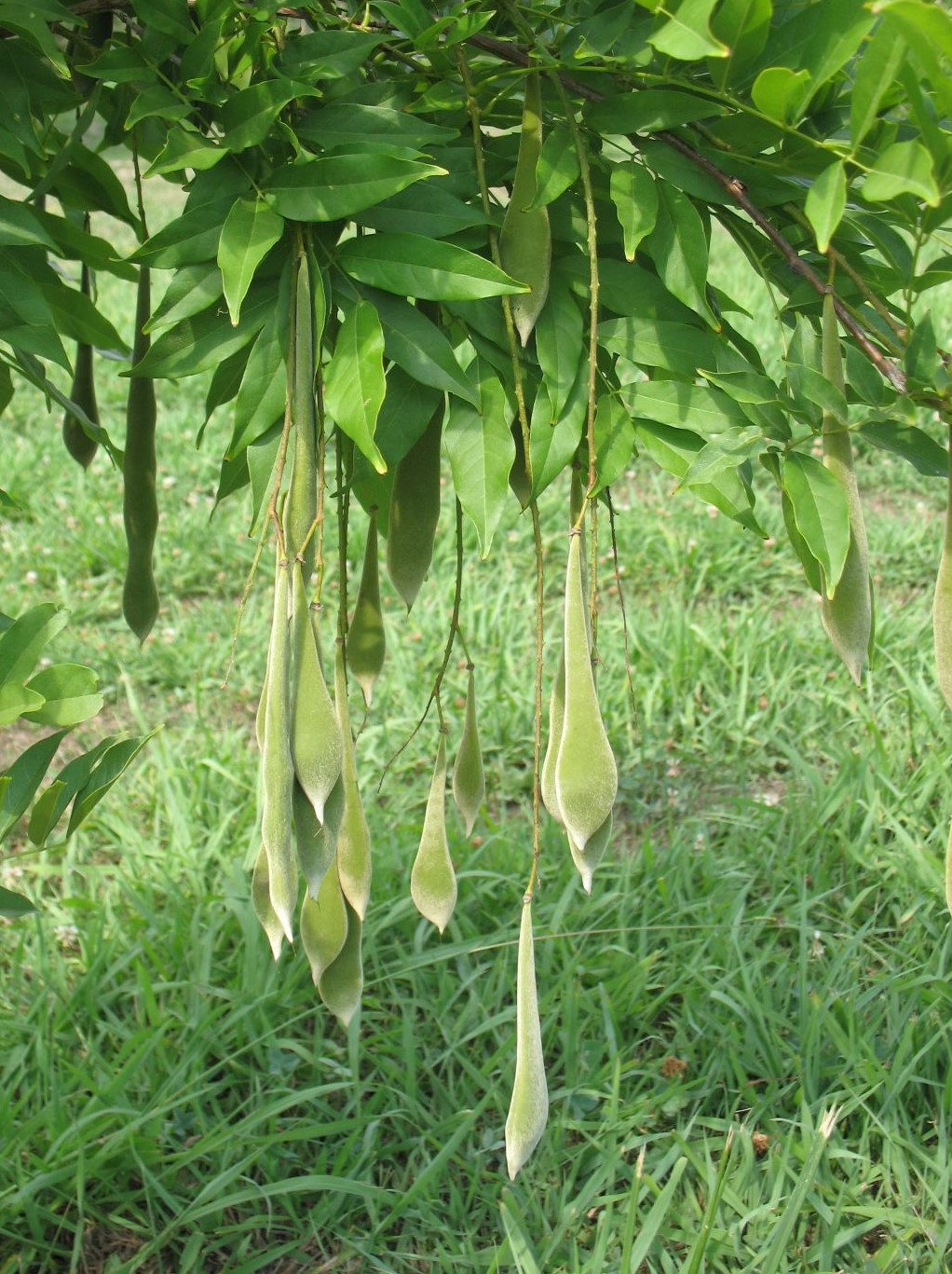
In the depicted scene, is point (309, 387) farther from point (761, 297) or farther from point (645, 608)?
point (761, 297)

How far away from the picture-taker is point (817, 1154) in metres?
1.26

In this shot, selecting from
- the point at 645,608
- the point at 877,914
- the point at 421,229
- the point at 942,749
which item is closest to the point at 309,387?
the point at 421,229

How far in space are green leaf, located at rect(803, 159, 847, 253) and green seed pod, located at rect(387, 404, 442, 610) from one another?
11.7 inches

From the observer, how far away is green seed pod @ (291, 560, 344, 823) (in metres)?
0.71

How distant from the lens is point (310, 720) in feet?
2.35

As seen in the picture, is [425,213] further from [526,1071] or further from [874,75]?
[526,1071]

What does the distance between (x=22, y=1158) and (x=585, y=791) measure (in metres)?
1.01

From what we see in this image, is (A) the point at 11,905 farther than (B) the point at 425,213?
Yes

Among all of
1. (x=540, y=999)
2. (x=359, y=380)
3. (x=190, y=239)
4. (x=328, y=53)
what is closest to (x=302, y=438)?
(x=359, y=380)

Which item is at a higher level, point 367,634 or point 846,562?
point 846,562

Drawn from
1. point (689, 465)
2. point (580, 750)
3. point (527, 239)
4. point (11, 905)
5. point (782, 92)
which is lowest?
point (11, 905)

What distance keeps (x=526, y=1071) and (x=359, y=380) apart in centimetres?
41

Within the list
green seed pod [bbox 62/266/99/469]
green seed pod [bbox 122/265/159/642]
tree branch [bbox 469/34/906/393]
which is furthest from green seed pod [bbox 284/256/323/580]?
green seed pod [bbox 62/266/99/469]

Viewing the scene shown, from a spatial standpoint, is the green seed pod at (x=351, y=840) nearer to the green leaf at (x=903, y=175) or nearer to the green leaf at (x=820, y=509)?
the green leaf at (x=820, y=509)
